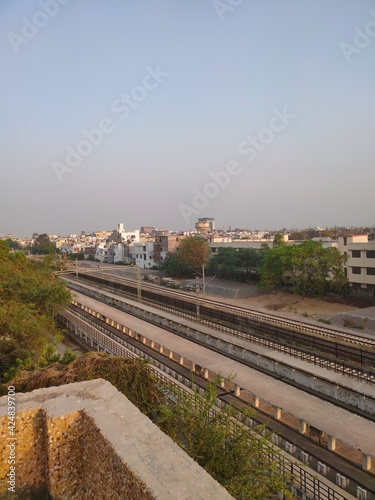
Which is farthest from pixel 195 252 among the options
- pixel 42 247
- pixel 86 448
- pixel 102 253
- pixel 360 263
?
pixel 42 247

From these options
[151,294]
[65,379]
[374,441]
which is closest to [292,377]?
[374,441]

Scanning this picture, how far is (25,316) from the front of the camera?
18.0 meters

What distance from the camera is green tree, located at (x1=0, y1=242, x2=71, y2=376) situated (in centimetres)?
1623

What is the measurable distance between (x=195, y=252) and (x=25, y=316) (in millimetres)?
41278

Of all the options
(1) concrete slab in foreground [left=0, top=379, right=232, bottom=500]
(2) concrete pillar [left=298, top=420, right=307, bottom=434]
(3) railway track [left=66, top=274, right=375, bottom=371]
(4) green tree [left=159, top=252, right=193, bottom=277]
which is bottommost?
(3) railway track [left=66, top=274, right=375, bottom=371]

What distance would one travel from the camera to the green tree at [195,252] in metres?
58.2

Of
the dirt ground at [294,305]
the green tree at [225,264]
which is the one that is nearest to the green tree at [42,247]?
the green tree at [225,264]

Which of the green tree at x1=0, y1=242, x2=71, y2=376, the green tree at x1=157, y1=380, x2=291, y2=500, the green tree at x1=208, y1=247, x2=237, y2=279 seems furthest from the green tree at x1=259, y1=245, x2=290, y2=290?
the green tree at x1=157, y1=380, x2=291, y2=500

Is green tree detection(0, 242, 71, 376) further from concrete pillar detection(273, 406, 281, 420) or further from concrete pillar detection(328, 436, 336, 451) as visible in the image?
concrete pillar detection(328, 436, 336, 451)

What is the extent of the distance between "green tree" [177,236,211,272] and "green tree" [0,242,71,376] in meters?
30.6

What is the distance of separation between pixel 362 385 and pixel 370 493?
597 cm

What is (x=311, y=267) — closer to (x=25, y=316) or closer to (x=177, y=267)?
(x=177, y=267)

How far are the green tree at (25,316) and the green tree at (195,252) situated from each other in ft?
100

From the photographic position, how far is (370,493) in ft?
30.1
